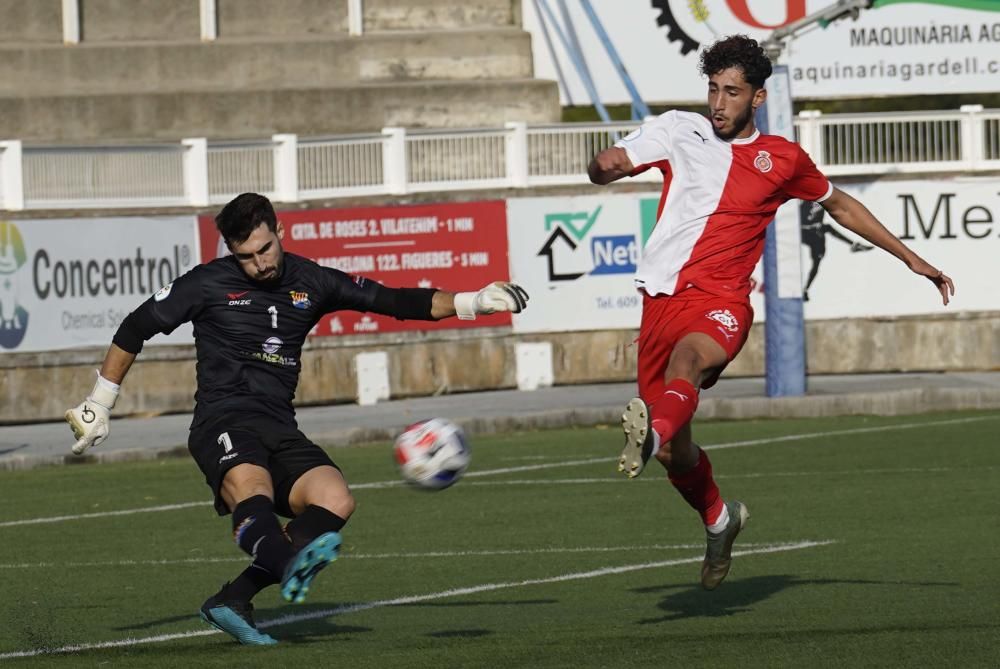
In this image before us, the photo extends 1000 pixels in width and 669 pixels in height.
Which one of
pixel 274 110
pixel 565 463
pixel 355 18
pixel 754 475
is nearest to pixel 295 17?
pixel 355 18

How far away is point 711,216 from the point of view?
1022 centimetres

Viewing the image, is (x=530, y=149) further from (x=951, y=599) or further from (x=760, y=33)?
(x=951, y=599)

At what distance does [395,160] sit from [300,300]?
1782 cm

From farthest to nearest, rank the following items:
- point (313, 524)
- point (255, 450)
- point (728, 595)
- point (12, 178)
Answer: point (12, 178) → point (728, 595) → point (255, 450) → point (313, 524)

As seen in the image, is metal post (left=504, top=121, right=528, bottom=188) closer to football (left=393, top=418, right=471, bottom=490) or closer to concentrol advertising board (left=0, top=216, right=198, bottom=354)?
concentrol advertising board (left=0, top=216, right=198, bottom=354)

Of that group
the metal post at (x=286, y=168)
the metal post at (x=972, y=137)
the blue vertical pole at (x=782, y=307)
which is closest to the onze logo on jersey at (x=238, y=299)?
the blue vertical pole at (x=782, y=307)

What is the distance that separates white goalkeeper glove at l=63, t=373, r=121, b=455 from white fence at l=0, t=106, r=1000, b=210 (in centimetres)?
1554

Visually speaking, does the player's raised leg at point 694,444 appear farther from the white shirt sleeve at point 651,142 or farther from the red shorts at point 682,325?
the white shirt sleeve at point 651,142

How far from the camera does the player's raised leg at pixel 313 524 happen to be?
27.6ft

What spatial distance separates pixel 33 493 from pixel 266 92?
54.8ft

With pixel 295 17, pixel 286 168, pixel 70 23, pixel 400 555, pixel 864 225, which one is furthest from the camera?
pixel 295 17

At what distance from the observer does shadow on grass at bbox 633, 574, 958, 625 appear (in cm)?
1021

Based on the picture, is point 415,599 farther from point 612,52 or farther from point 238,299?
point 612,52

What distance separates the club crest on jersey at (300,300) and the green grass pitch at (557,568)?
1581mm
